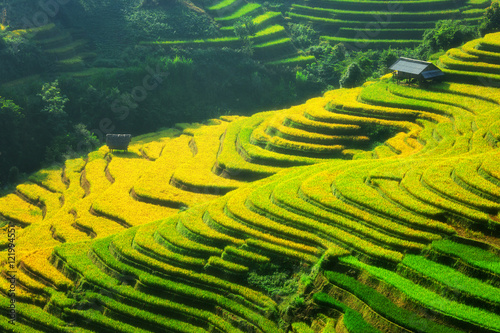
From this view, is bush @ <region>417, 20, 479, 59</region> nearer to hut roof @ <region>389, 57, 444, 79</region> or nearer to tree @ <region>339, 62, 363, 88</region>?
tree @ <region>339, 62, 363, 88</region>

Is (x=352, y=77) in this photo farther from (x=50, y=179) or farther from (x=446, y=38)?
(x=50, y=179)

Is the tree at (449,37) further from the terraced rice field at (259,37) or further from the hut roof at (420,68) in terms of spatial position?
the terraced rice field at (259,37)

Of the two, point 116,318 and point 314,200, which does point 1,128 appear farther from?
point 314,200

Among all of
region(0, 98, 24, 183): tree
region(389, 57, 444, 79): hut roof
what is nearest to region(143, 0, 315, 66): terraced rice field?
region(389, 57, 444, 79): hut roof

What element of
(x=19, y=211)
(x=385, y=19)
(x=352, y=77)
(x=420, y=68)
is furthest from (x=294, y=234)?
(x=385, y=19)

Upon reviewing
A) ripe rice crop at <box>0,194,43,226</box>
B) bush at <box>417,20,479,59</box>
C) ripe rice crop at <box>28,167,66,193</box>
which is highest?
bush at <box>417,20,479,59</box>

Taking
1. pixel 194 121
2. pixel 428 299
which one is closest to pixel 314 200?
pixel 428 299

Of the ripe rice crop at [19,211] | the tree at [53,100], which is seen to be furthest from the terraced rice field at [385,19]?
the ripe rice crop at [19,211]
